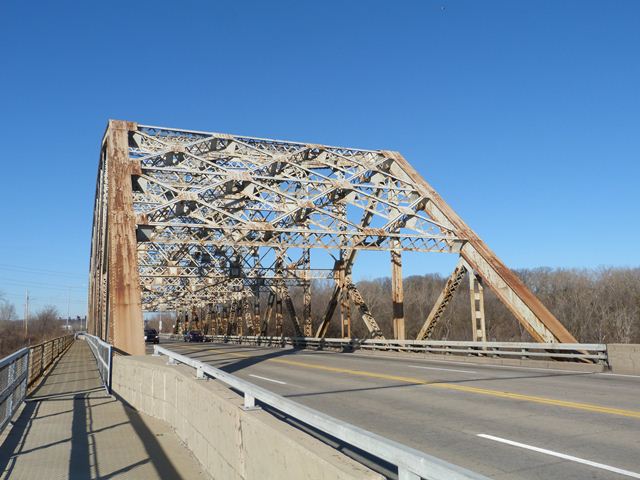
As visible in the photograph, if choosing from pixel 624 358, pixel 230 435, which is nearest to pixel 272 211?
pixel 624 358

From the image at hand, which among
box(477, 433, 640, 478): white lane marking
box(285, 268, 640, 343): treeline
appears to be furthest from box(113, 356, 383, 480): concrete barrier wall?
box(285, 268, 640, 343): treeline

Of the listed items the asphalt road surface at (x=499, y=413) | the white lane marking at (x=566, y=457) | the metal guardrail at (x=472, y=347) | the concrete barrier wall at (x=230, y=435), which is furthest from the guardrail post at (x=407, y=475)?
the metal guardrail at (x=472, y=347)

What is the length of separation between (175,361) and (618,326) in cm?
6215

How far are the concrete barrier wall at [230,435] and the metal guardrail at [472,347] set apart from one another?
14157 mm

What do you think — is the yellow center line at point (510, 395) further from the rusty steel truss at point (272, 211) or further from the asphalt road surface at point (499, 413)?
the rusty steel truss at point (272, 211)

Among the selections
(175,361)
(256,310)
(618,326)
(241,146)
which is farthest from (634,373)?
(618,326)

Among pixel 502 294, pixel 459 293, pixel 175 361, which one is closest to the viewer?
pixel 175 361

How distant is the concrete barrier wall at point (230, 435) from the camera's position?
4.38 metres

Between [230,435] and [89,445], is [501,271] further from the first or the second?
[230,435]

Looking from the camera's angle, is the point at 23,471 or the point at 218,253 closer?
the point at 23,471

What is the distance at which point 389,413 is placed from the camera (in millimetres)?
10523

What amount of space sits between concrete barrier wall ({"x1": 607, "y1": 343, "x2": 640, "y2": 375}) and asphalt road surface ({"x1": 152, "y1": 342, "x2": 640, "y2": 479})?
33.3 inches

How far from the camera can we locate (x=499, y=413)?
406 inches

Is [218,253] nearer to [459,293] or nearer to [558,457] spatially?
[558,457]
